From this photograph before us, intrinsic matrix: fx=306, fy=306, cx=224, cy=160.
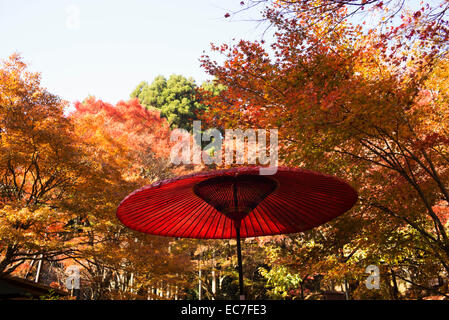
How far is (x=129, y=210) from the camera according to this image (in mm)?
2207

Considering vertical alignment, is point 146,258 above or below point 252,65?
below

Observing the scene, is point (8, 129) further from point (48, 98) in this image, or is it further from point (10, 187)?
point (10, 187)

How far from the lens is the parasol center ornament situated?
216 centimetres

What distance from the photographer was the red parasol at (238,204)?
212 cm

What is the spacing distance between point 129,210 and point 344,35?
5510 mm

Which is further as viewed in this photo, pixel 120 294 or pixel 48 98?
pixel 120 294

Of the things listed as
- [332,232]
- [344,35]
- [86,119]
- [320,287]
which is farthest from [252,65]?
[320,287]

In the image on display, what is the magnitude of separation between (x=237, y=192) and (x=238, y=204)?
0.31 ft

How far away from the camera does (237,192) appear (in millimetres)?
2324
